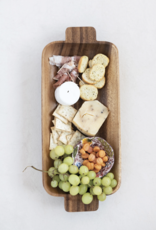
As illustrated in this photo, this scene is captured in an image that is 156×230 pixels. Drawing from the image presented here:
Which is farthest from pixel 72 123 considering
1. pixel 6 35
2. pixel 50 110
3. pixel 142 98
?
pixel 6 35

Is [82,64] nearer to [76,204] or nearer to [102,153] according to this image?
[102,153]

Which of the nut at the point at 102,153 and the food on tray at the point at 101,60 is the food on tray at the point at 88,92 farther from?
the nut at the point at 102,153

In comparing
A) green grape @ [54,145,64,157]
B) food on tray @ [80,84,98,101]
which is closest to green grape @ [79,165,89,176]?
green grape @ [54,145,64,157]

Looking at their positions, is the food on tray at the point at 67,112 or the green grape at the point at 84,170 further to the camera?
the food on tray at the point at 67,112

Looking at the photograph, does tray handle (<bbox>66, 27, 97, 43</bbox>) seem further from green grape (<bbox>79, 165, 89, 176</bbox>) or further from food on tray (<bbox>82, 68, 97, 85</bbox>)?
green grape (<bbox>79, 165, 89, 176</bbox>)

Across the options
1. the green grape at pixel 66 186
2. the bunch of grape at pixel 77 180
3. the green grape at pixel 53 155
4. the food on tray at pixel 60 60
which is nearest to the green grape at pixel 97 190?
the bunch of grape at pixel 77 180

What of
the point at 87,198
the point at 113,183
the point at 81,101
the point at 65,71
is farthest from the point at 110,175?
the point at 65,71
